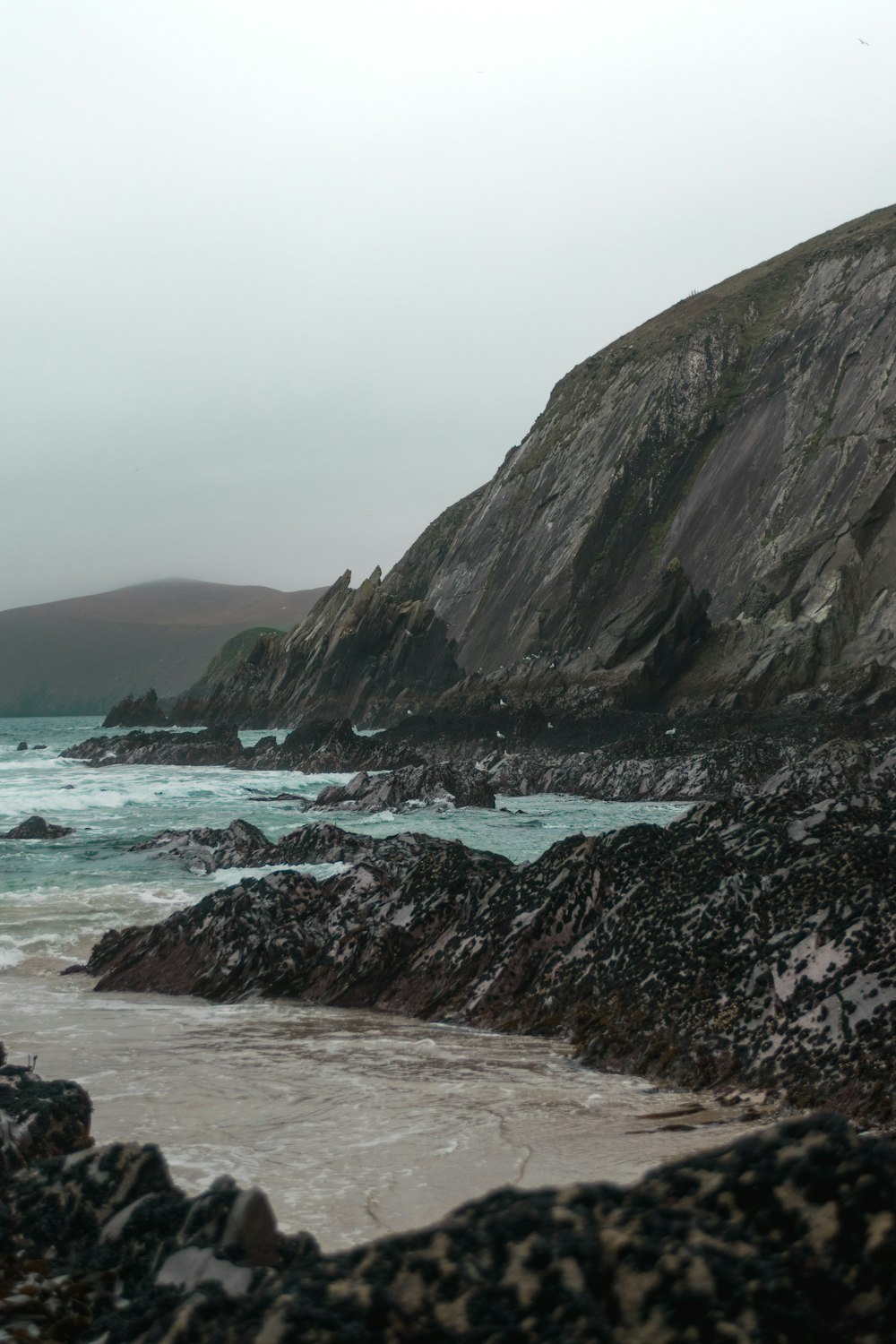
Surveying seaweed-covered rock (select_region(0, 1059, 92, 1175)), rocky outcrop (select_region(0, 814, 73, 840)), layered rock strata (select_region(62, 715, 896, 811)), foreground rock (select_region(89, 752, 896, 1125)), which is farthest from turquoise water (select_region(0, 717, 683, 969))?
seaweed-covered rock (select_region(0, 1059, 92, 1175))

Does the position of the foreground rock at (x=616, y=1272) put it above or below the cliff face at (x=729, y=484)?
below

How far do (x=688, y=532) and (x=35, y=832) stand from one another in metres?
47.3

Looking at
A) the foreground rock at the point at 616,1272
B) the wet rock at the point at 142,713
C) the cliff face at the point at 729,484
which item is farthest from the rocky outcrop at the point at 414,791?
the wet rock at the point at 142,713

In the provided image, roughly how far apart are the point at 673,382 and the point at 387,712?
28.5 m

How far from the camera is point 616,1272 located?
78.7 inches

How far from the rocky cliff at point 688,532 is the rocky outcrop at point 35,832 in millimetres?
25083

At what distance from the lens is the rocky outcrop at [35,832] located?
2117cm

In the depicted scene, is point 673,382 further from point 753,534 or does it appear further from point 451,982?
point 451,982

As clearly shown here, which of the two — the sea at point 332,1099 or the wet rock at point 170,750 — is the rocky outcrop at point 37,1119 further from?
the wet rock at point 170,750

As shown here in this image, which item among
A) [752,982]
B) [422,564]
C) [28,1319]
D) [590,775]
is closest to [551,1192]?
[28,1319]

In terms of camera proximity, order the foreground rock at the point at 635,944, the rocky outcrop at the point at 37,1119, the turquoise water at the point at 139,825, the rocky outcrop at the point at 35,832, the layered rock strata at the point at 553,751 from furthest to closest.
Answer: the layered rock strata at the point at 553,751 → the rocky outcrop at the point at 35,832 → the turquoise water at the point at 139,825 → the foreground rock at the point at 635,944 → the rocky outcrop at the point at 37,1119

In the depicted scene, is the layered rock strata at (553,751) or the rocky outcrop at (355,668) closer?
the layered rock strata at (553,751)

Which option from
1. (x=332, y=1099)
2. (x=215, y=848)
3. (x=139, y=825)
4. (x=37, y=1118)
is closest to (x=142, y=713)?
(x=139, y=825)

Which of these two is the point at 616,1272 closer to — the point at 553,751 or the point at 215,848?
the point at 215,848
